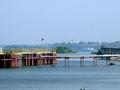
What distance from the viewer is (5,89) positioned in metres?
99.9

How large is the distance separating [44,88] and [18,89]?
414 centimetres

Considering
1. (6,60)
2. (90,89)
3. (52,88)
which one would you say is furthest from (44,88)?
(6,60)

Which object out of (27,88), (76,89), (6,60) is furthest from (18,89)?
(6,60)

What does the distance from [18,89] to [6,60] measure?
92356mm

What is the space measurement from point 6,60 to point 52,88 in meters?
91.2

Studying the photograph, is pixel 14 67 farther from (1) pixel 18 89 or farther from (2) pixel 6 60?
(1) pixel 18 89

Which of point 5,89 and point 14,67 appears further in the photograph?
point 14,67

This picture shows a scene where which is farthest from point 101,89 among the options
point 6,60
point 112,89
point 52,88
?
point 6,60

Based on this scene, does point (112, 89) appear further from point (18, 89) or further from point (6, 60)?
point (6, 60)

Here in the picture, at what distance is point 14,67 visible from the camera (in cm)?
19612

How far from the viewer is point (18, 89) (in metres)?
98.2

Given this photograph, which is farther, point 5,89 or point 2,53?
point 2,53

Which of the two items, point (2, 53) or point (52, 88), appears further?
point (2, 53)

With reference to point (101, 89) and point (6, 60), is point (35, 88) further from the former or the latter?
point (6, 60)
